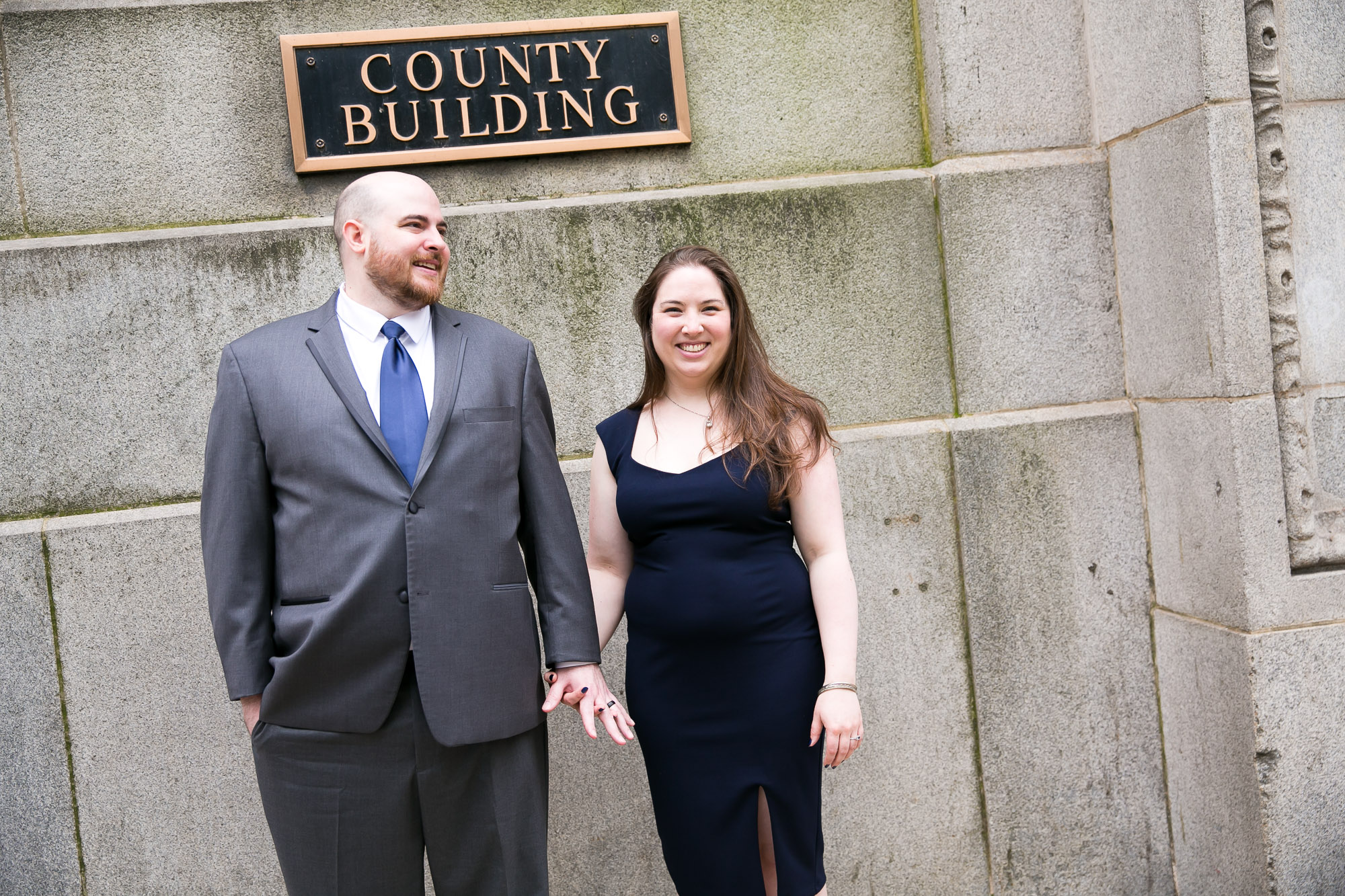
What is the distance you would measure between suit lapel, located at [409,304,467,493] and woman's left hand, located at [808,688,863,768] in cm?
115

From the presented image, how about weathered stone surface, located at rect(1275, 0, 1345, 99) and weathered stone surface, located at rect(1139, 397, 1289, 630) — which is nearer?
weathered stone surface, located at rect(1139, 397, 1289, 630)

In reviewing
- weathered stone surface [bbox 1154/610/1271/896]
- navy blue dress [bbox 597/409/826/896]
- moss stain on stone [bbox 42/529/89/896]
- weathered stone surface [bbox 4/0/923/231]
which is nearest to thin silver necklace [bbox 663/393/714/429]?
navy blue dress [bbox 597/409/826/896]

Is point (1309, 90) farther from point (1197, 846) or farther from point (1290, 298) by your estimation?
point (1197, 846)

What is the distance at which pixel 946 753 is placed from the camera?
365cm

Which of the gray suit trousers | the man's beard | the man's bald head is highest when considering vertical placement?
the man's bald head

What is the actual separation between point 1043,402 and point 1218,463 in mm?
625

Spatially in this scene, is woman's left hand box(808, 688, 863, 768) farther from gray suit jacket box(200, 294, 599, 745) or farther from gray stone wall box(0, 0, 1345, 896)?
gray stone wall box(0, 0, 1345, 896)

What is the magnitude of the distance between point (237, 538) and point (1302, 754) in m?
3.28

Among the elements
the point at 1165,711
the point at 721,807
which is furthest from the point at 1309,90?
the point at 721,807

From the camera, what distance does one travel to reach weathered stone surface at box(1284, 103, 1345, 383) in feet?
11.3

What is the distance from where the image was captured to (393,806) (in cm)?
240

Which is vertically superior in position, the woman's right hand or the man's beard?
the man's beard

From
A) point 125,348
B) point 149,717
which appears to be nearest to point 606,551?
point 149,717

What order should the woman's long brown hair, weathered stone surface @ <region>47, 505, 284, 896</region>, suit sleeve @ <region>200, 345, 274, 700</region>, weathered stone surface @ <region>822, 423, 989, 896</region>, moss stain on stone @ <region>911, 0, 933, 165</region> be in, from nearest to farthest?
1. suit sleeve @ <region>200, 345, 274, 700</region>
2. the woman's long brown hair
3. weathered stone surface @ <region>47, 505, 284, 896</region>
4. weathered stone surface @ <region>822, 423, 989, 896</region>
5. moss stain on stone @ <region>911, 0, 933, 165</region>
